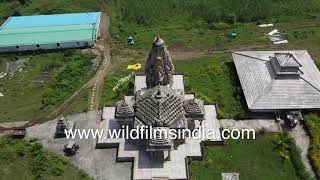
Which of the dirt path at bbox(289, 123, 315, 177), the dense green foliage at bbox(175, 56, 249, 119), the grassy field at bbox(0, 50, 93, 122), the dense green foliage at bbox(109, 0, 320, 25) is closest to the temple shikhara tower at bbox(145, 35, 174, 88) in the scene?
the dense green foliage at bbox(175, 56, 249, 119)

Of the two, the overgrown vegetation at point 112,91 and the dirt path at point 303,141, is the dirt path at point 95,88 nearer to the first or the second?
the overgrown vegetation at point 112,91

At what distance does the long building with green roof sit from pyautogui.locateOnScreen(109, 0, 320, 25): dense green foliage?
7.11 meters

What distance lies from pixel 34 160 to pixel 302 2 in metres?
48.8

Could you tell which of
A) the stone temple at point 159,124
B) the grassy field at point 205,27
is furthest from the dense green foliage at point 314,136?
the grassy field at point 205,27

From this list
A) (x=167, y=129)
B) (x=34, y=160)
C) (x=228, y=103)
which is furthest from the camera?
(x=228, y=103)

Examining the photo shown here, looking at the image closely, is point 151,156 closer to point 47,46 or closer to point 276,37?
point 47,46

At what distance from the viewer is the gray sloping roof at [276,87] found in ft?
148

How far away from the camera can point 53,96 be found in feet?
164

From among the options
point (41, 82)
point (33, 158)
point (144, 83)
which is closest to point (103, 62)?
point (144, 83)

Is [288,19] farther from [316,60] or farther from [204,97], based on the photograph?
[204,97]

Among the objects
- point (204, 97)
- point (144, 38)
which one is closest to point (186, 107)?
point (204, 97)

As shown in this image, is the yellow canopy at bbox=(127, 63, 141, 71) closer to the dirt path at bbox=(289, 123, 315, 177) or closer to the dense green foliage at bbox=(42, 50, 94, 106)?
the dense green foliage at bbox=(42, 50, 94, 106)

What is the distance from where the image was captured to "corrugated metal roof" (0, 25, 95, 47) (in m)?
58.4

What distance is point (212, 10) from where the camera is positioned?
215ft
